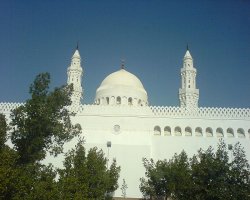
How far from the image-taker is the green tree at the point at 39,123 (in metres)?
18.2

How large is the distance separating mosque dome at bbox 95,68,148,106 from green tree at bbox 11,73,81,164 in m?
20.5

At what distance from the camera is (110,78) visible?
42938mm

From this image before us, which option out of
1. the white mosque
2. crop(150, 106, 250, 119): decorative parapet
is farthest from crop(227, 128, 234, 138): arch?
crop(150, 106, 250, 119): decorative parapet

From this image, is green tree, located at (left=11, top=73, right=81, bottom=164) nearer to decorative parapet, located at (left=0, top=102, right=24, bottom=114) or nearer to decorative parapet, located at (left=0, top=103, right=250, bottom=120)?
decorative parapet, located at (left=0, top=103, right=250, bottom=120)

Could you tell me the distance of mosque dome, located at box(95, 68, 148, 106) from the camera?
133ft

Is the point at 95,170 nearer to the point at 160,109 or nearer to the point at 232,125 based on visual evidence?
the point at 160,109

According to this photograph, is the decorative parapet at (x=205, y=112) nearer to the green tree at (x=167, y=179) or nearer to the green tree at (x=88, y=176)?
the green tree at (x=167, y=179)

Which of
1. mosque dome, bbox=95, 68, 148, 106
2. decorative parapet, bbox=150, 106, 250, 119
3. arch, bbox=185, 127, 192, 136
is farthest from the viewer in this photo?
mosque dome, bbox=95, 68, 148, 106

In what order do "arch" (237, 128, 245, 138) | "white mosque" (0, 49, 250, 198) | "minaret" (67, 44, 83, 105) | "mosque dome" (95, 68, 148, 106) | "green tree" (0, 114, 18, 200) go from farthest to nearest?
"mosque dome" (95, 68, 148, 106) → "minaret" (67, 44, 83, 105) → "arch" (237, 128, 245, 138) → "white mosque" (0, 49, 250, 198) → "green tree" (0, 114, 18, 200)

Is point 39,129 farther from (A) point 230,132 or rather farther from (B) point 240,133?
(B) point 240,133

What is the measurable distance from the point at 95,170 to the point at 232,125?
57.4 feet

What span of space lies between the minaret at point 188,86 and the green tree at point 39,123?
19.1 meters

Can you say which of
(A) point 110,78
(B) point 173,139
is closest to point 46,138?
→ (B) point 173,139

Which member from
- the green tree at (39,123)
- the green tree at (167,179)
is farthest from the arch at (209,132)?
the green tree at (39,123)
